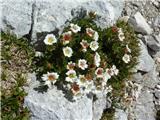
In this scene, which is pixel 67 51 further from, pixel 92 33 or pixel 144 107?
pixel 144 107

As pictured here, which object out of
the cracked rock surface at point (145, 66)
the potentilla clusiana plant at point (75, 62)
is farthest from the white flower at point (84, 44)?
the cracked rock surface at point (145, 66)

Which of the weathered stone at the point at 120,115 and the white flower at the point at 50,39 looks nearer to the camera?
the white flower at the point at 50,39

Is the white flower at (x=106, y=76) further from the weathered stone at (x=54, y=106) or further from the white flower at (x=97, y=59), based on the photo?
the weathered stone at (x=54, y=106)

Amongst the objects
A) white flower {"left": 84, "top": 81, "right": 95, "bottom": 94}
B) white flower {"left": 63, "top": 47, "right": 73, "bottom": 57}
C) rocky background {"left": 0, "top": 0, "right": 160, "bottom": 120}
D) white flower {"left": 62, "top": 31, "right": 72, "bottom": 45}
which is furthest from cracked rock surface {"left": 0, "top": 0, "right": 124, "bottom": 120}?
white flower {"left": 63, "top": 47, "right": 73, "bottom": 57}

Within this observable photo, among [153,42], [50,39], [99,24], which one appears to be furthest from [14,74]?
[153,42]

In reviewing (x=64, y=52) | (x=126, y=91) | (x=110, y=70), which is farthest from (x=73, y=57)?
(x=126, y=91)

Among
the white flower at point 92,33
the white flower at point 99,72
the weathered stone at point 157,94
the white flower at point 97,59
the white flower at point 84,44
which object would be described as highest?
the white flower at point 92,33
